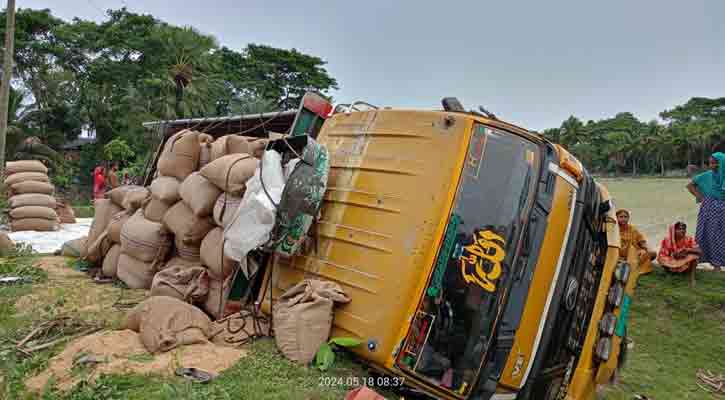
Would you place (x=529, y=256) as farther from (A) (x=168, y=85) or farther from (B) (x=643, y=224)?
(A) (x=168, y=85)

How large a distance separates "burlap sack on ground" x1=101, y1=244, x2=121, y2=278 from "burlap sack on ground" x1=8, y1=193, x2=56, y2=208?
16.0 ft

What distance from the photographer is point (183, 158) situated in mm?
3846

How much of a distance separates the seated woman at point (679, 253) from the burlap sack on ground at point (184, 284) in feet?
16.7

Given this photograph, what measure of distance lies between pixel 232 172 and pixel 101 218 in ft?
8.44

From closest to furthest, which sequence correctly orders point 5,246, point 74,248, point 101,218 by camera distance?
point 101,218, point 5,246, point 74,248

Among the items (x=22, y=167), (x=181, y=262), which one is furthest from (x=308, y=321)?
(x=22, y=167)

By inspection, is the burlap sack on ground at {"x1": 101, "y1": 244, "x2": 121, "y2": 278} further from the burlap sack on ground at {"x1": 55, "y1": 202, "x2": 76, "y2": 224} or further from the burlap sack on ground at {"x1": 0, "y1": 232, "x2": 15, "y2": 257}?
the burlap sack on ground at {"x1": 55, "y1": 202, "x2": 76, "y2": 224}

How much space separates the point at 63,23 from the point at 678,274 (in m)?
25.2

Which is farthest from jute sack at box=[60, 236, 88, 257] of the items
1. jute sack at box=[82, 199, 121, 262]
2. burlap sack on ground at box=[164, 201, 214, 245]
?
burlap sack on ground at box=[164, 201, 214, 245]

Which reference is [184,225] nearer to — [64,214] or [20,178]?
[20,178]

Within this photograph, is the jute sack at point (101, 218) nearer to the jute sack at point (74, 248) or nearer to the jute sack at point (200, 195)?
the jute sack at point (74, 248)

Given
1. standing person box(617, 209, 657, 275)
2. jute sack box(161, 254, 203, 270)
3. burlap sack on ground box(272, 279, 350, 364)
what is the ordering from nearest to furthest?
burlap sack on ground box(272, 279, 350, 364), jute sack box(161, 254, 203, 270), standing person box(617, 209, 657, 275)

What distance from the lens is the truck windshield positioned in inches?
74.7

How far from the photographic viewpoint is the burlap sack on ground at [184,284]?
116 inches
